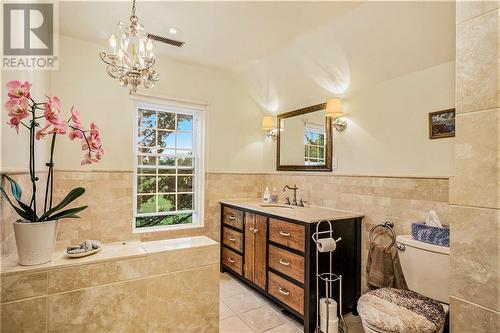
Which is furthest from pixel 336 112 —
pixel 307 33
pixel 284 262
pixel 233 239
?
pixel 233 239

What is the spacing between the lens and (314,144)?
308cm

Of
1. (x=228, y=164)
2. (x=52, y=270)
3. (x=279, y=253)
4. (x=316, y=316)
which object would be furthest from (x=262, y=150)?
(x=52, y=270)

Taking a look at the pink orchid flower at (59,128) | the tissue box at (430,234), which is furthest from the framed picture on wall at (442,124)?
the pink orchid flower at (59,128)

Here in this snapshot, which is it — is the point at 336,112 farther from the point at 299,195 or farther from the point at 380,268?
the point at 380,268

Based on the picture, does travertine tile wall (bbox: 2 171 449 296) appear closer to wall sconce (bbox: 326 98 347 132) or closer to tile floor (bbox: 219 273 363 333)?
wall sconce (bbox: 326 98 347 132)

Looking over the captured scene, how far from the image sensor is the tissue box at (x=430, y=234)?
174 centimetres

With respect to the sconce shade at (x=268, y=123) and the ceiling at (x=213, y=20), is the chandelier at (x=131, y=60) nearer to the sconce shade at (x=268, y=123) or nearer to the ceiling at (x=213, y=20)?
the ceiling at (x=213, y=20)

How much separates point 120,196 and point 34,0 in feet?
5.98

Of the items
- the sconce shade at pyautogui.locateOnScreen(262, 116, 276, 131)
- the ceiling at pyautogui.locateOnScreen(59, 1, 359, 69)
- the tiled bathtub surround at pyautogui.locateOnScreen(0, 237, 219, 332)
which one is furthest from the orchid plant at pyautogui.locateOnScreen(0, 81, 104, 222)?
the sconce shade at pyautogui.locateOnScreen(262, 116, 276, 131)

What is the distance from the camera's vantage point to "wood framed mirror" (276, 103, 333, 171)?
295cm

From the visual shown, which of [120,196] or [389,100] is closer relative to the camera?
[389,100]

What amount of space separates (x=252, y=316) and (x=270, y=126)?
7.75 ft

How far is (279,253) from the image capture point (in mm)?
2420

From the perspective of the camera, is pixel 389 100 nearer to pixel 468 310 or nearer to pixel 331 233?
pixel 331 233
